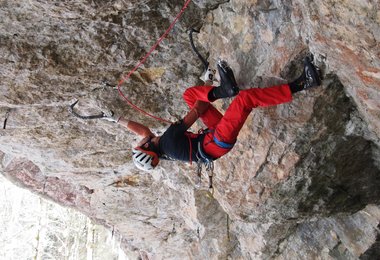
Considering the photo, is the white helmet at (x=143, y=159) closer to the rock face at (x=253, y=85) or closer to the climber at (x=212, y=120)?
the climber at (x=212, y=120)

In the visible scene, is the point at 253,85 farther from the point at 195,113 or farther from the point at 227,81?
the point at 195,113

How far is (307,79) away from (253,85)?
0.87 m

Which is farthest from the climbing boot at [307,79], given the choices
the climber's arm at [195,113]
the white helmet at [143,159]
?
the white helmet at [143,159]

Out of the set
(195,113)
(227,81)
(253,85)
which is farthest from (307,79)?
(195,113)

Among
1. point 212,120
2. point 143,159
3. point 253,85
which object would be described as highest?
point 253,85

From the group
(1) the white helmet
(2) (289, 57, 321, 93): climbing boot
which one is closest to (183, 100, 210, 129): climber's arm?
(1) the white helmet

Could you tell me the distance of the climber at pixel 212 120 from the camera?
4703mm

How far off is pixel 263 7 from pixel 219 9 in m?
0.79

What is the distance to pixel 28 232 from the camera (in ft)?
75.2

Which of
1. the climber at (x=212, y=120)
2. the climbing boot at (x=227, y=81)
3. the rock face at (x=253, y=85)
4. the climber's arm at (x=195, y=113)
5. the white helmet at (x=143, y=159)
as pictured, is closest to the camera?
the rock face at (x=253, y=85)

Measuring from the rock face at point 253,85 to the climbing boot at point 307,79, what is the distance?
111 millimetres

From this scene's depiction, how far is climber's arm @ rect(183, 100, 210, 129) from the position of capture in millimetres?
5492

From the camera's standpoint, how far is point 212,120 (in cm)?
581

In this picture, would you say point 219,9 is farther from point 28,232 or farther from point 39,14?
point 28,232
